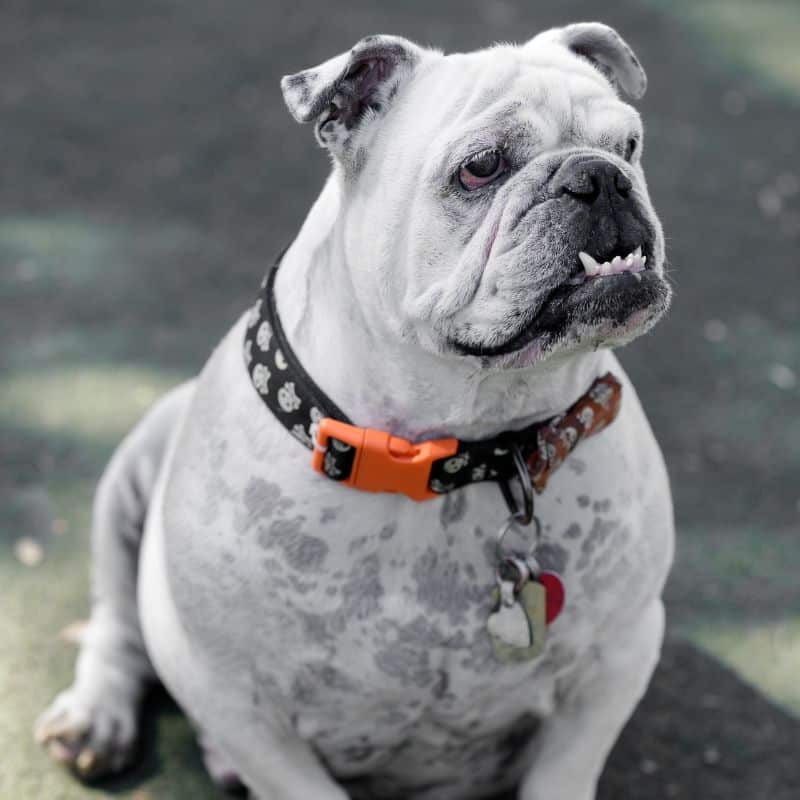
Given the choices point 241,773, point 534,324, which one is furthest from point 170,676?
point 534,324

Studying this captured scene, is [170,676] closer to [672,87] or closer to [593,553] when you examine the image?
[593,553]

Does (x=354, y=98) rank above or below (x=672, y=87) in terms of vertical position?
above

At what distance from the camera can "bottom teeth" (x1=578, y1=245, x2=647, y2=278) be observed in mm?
2010

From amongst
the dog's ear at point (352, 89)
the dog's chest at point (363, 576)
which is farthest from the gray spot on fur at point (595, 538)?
the dog's ear at point (352, 89)

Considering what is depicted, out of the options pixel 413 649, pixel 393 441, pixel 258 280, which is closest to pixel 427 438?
pixel 393 441

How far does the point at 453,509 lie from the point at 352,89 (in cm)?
67

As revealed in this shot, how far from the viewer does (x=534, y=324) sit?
2016 millimetres

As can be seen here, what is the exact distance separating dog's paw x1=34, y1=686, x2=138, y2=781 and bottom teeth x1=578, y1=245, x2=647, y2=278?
1.50 metres

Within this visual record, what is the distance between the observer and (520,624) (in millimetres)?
2225

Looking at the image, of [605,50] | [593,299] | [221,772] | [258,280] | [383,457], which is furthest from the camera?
[258,280]

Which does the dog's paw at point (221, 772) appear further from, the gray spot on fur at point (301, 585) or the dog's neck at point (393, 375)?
the dog's neck at point (393, 375)

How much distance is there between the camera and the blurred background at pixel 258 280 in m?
3.06

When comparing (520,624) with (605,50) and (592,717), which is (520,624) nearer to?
(592,717)

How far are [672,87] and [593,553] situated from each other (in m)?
3.69
